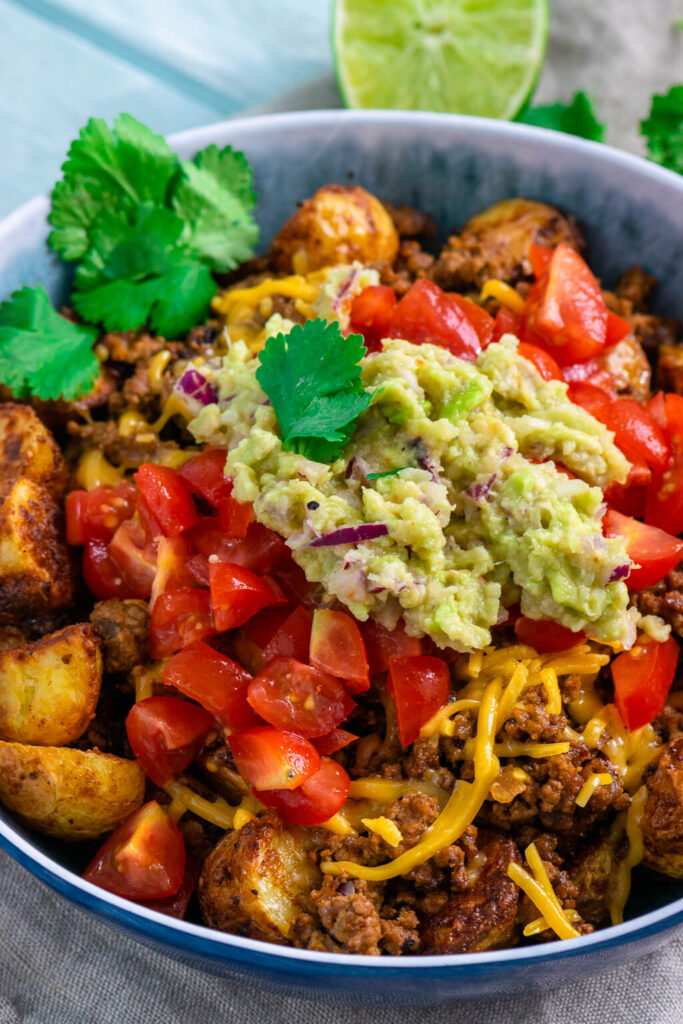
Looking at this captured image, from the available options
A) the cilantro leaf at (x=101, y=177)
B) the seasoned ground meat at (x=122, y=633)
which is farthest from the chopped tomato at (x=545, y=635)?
the cilantro leaf at (x=101, y=177)

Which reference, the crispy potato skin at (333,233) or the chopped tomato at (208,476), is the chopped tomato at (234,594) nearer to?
the chopped tomato at (208,476)

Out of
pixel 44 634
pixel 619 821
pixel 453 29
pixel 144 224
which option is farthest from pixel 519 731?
pixel 453 29

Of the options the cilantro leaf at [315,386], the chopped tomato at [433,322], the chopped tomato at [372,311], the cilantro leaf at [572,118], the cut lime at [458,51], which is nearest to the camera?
the cilantro leaf at [315,386]

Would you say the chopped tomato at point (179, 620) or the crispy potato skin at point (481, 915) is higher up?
the chopped tomato at point (179, 620)

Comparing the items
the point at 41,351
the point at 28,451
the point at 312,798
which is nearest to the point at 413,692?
the point at 312,798

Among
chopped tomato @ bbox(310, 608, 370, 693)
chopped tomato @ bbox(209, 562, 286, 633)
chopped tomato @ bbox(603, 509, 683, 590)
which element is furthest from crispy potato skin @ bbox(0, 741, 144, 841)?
chopped tomato @ bbox(603, 509, 683, 590)

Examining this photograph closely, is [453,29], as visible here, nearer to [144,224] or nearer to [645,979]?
[144,224]
